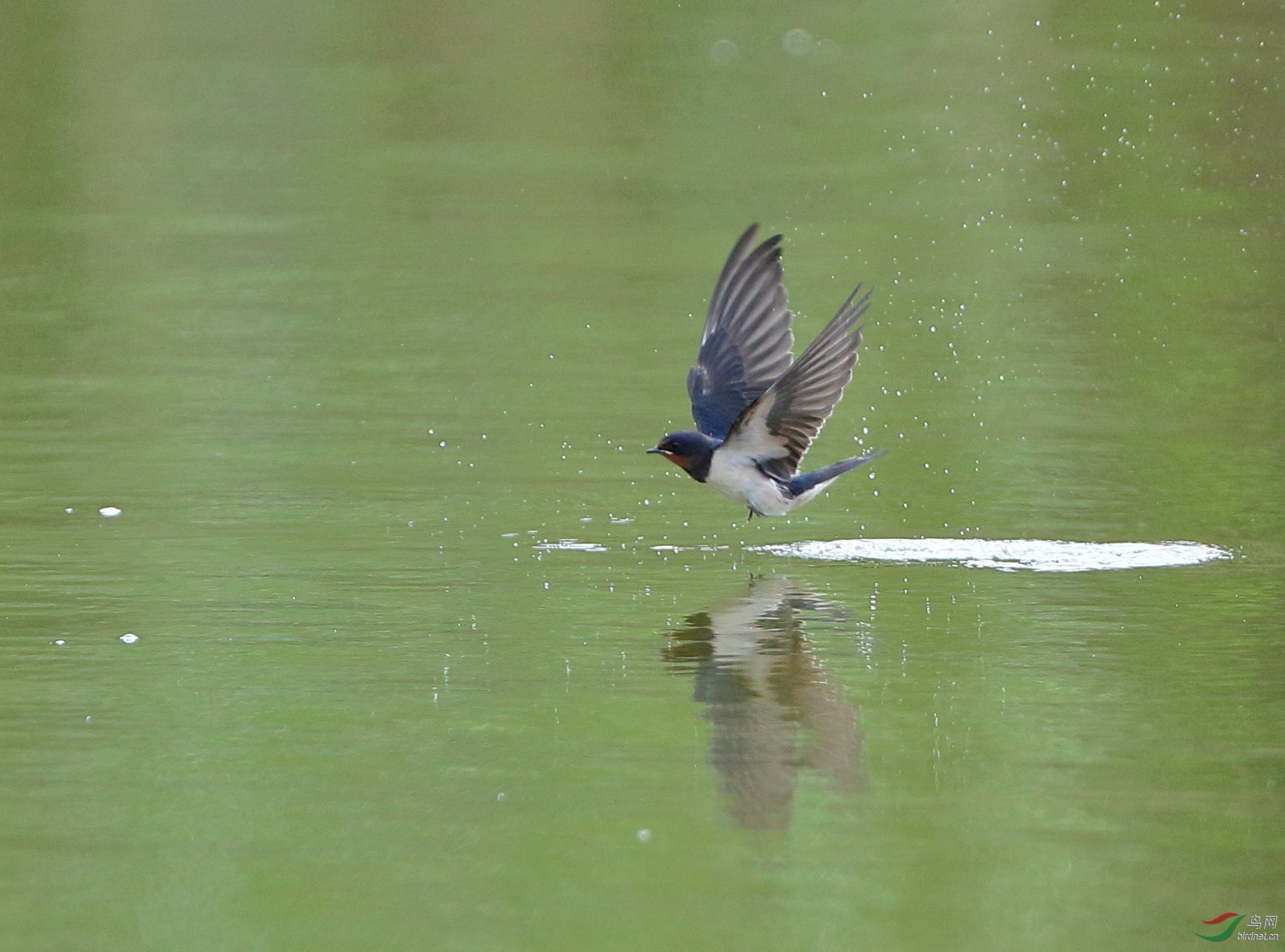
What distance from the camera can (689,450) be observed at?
716 centimetres

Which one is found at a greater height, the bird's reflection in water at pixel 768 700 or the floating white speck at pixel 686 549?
the floating white speck at pixel 686 549

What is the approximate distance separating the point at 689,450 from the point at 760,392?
72 centimetres

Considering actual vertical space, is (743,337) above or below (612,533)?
above

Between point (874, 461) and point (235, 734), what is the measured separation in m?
3.90

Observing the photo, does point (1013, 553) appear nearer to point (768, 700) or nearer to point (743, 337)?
point (743, 337)

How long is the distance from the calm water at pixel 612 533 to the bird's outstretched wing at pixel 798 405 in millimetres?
398

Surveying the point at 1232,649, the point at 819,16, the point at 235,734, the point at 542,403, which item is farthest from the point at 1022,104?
the point at 235,734

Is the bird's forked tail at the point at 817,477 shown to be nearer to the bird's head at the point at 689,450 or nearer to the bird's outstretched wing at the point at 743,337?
the bird's head at the point at 689,450

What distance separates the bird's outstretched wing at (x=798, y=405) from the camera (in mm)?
6781

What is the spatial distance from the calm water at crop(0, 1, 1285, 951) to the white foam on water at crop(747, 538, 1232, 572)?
0.31 ft

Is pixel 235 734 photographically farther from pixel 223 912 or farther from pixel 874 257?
pixel 874 257

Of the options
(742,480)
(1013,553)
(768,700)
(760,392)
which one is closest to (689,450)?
(742,480)

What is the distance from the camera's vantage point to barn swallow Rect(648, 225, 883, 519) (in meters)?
6.88

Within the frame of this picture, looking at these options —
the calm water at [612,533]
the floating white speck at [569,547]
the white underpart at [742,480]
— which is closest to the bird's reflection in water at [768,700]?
the calm water at [612,533]
